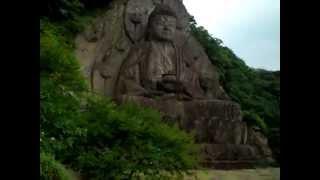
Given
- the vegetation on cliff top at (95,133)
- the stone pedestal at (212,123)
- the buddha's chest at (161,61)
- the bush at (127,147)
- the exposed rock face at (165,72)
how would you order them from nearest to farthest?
the vegetation on cliff top at (95,133), the bush at (127,147), the stone pedestal at (212,123), the exposed rock face at (165,72), the buddha's chest at (161,61)

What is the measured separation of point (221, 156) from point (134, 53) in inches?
130

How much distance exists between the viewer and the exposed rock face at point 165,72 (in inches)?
568

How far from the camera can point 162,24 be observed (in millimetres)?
15703

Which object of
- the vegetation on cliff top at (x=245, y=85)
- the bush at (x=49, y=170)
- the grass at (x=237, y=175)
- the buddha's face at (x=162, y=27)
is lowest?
the grass at (x=237, y=175)

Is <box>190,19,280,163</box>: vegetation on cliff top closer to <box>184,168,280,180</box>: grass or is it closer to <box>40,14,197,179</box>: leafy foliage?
<box>184,168,280,180</box>: grass

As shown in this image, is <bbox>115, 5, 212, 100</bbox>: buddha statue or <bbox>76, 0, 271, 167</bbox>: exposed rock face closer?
<bbox>76, 0, 271, 167</bbox>: exposed rock face

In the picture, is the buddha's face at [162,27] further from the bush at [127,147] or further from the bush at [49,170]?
the bush at [49,170]

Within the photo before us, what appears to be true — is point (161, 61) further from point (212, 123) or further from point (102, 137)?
point (102, 137)

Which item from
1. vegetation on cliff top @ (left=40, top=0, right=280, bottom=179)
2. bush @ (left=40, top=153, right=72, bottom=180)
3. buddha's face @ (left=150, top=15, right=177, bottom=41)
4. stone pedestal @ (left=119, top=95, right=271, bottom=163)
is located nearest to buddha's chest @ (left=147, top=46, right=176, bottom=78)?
buddha's face @ (left=150, top=15, right=177, bottom=41)

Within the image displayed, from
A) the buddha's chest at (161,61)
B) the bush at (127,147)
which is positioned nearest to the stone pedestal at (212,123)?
the buddha's chest at (161,61)

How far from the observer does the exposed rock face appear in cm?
1444
